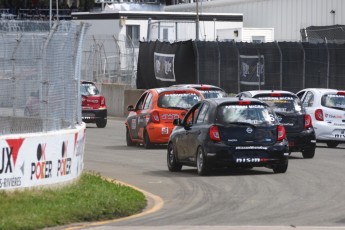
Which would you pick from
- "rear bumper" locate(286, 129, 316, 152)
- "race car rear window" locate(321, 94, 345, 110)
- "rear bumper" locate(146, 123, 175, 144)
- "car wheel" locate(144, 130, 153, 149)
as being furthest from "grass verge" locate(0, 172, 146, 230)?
"race car rear window" locate(321, 94, 345, 110)

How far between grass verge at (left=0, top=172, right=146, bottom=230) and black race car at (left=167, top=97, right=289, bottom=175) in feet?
10.9

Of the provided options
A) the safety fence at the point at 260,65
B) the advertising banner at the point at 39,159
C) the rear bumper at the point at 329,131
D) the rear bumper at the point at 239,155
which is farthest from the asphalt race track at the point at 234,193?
the safety fence at the point at 260,65

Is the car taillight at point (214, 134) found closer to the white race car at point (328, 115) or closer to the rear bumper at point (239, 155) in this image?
the rear bumper at point (239, 155)

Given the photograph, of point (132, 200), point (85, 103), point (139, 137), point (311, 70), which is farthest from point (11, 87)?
point (311, 70)

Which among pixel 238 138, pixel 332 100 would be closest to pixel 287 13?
pixel 332 100

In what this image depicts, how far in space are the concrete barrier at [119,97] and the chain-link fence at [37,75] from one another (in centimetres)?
2700

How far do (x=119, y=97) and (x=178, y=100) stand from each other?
18.7 m

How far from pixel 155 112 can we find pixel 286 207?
12.5m

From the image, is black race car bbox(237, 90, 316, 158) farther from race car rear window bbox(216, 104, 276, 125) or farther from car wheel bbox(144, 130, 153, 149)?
race car rear window bbox(216, 104, 276, 125)

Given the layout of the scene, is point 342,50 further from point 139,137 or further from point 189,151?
point 189,151

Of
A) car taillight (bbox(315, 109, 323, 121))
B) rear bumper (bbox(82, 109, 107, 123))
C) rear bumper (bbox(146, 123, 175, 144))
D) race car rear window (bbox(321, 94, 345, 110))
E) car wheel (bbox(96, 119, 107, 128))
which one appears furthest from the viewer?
car wheel (bbox(96, 119, 107, 128))

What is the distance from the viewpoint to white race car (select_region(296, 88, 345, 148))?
92.6 feet

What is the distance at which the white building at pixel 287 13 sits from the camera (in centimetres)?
5422

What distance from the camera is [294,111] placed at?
990 inches
